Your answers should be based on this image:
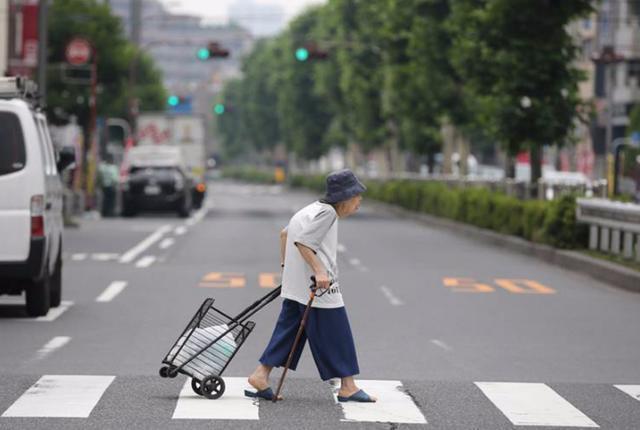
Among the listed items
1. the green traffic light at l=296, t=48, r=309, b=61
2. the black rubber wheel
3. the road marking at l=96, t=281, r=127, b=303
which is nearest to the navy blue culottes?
the black rubber wheel

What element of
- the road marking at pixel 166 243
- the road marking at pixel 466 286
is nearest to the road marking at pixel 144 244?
the road marking at pixel 166 243

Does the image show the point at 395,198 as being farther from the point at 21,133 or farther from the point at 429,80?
the point at 21,133

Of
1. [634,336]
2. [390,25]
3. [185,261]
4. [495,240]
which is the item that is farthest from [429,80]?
[634,336]

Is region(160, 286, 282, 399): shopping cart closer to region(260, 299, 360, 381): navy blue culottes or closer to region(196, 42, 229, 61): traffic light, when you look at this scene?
region(260, 299, 360, 381): navy blue culottes

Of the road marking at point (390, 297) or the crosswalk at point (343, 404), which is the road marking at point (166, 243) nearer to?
the road marking at point (390, 297)

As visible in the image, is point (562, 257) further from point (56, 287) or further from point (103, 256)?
point (56, 287)

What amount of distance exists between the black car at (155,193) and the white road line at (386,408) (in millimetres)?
35251

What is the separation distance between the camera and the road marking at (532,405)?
9.09 metres

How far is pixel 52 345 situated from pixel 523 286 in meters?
9.02

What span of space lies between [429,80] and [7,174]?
3312cm

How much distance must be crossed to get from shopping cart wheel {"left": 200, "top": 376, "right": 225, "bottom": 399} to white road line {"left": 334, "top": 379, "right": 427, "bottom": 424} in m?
0.71

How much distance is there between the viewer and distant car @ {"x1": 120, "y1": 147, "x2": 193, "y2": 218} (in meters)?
45.6

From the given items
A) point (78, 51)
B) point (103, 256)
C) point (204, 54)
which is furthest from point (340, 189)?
point (78, 51)

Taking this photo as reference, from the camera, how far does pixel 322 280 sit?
925 cm
